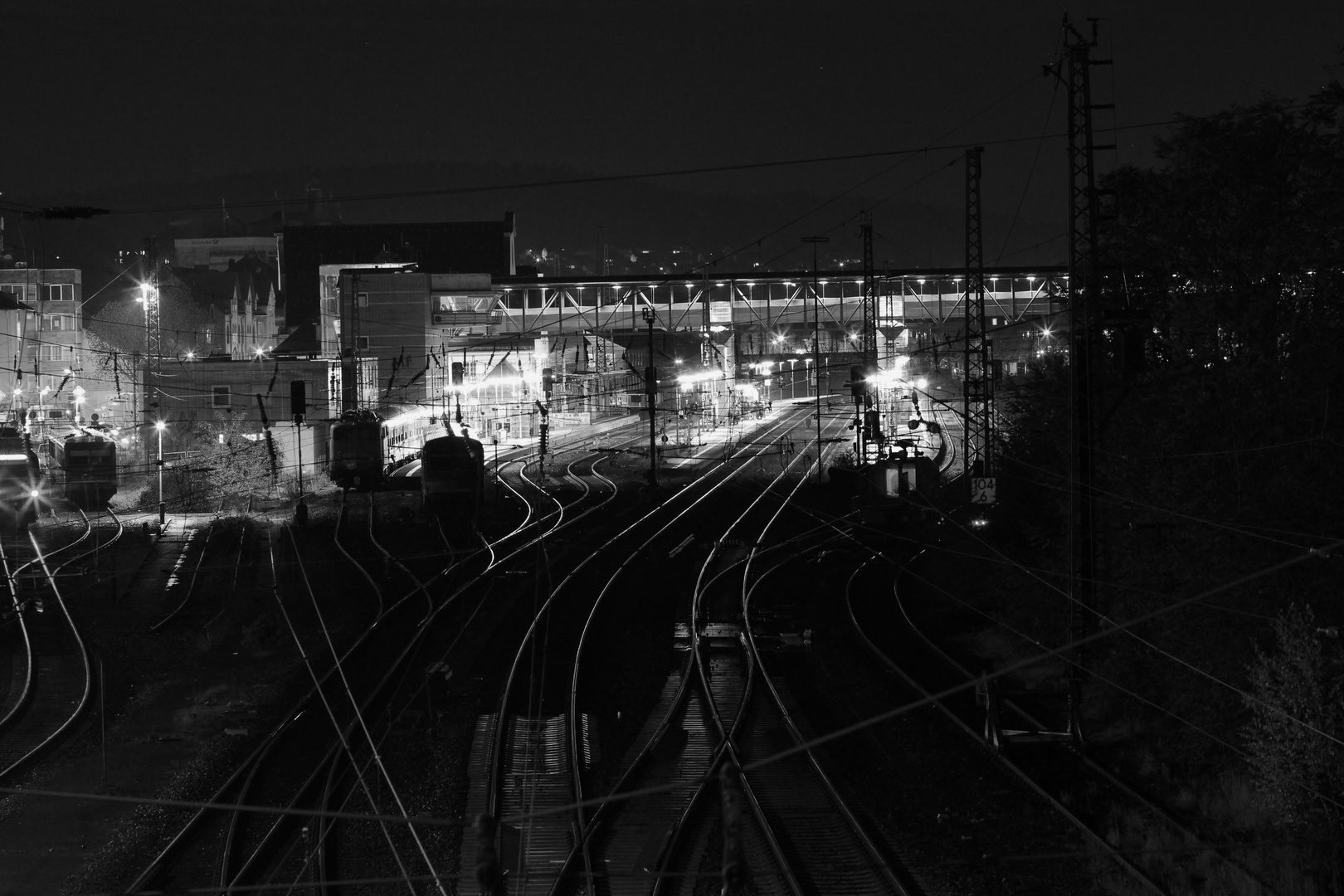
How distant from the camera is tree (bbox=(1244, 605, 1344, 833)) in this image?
32.2 ft

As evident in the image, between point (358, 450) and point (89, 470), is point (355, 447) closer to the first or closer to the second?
point (358, 450)

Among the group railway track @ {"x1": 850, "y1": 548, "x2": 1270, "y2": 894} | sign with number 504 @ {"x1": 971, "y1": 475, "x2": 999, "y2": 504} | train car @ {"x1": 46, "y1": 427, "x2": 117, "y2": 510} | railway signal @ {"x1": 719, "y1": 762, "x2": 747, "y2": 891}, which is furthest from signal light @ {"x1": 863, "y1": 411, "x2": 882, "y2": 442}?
railway signal @ {"x1": 719, "y1": 762, "x2": 747, "y2": 891}

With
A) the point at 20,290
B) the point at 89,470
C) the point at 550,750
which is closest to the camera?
the point at 550,750

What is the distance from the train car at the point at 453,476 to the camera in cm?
2852

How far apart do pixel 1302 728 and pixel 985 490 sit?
1031 centimetres

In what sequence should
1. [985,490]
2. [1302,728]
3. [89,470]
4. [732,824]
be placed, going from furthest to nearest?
[89,470]
[985,490]
[1302,728]
[732,824]

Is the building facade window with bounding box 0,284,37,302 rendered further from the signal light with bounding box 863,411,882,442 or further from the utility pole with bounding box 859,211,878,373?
the utility pole with bounding box 859,211,878,373

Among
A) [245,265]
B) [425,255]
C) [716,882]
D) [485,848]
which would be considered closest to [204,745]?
[716,882]

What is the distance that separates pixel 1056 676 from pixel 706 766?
571 cm

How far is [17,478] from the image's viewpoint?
97.5 ft

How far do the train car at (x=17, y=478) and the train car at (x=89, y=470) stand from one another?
1.91m

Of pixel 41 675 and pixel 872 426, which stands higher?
pixel 872 426

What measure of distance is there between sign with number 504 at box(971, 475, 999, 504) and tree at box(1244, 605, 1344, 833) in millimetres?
9790

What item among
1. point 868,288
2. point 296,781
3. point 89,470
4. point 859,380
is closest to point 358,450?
point 89,470
